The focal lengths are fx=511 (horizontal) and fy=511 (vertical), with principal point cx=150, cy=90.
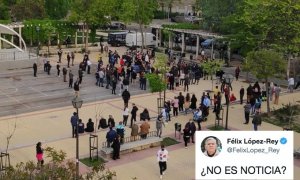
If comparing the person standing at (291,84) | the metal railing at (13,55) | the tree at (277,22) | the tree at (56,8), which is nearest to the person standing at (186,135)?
the tree at (277,22)

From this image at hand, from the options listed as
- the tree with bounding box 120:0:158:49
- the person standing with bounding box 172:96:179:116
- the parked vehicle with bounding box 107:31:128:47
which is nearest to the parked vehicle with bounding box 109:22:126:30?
the parked vehicle with bounding box 107:31:128:47

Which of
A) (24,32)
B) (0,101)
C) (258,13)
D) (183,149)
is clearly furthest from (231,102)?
(24,32)

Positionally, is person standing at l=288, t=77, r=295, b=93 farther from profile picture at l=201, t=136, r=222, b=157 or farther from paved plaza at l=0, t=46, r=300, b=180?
profile picture at l=201, t=136, r=222, b=157

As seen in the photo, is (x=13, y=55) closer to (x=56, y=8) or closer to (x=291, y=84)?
(x=291, y=84)

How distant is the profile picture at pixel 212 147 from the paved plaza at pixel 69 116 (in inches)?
394

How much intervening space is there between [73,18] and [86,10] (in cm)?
156

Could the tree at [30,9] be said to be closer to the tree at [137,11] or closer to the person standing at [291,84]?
the tree at [137,11]

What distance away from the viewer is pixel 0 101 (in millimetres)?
31047

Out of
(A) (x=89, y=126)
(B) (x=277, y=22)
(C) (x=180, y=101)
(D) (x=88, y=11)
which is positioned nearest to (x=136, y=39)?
(D) (x=88, y=11)

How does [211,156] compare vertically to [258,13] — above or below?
Answer: below

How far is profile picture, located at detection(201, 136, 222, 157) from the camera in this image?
31.0ft

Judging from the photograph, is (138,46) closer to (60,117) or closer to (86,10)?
(86,10)

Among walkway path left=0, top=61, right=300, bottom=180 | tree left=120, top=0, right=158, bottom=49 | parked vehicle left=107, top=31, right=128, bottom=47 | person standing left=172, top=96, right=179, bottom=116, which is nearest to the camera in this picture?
walkway path left=0, top=61, right=300, bottom=180

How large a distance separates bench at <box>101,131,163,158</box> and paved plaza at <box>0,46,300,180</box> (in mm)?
285
